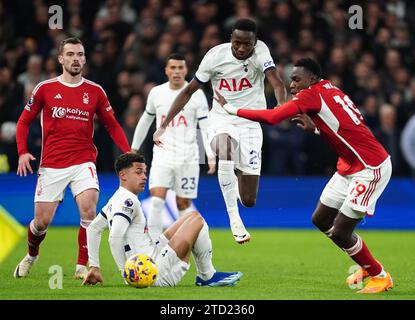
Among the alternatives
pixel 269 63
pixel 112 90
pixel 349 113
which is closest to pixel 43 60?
pixel 112 90

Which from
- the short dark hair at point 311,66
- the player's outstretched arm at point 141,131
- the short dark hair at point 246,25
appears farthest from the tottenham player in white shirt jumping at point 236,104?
the player's outstretched arm at point 141,131

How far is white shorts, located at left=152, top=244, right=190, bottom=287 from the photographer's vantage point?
1043 cm

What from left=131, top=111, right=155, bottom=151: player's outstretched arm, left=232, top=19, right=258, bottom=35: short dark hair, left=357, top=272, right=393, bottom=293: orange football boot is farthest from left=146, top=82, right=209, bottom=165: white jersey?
left=357, top=272, right=393, bottom=293: orange football boot

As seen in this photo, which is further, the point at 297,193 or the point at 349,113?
the point at 297,193

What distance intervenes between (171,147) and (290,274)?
3.53m

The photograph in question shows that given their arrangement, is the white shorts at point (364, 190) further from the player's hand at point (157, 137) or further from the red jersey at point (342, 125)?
the player's hand at point (157, 137)

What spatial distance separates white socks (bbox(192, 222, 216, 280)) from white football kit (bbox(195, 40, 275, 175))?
1.79 m

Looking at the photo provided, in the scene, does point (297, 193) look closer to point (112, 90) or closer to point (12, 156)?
point (112, 90)

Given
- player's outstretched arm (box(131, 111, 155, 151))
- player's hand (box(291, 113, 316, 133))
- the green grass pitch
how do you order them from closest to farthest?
1. the green grass pitch
2. player's hand (box(291, 113, 316, 133))
3. player's outstretched arm (box(131, 111, 155, 151))

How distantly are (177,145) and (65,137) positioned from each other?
11.9 ft

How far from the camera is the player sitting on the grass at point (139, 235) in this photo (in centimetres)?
1030

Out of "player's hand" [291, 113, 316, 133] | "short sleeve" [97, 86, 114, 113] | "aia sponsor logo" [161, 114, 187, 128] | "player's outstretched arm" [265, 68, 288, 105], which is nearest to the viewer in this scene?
"player's hand" [291, 113, 316, 133]

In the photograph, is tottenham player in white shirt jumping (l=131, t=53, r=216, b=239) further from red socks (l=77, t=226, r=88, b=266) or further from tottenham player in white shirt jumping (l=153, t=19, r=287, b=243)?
red socks (l=77, t=226, r=88, b=266)

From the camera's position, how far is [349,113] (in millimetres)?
10562
